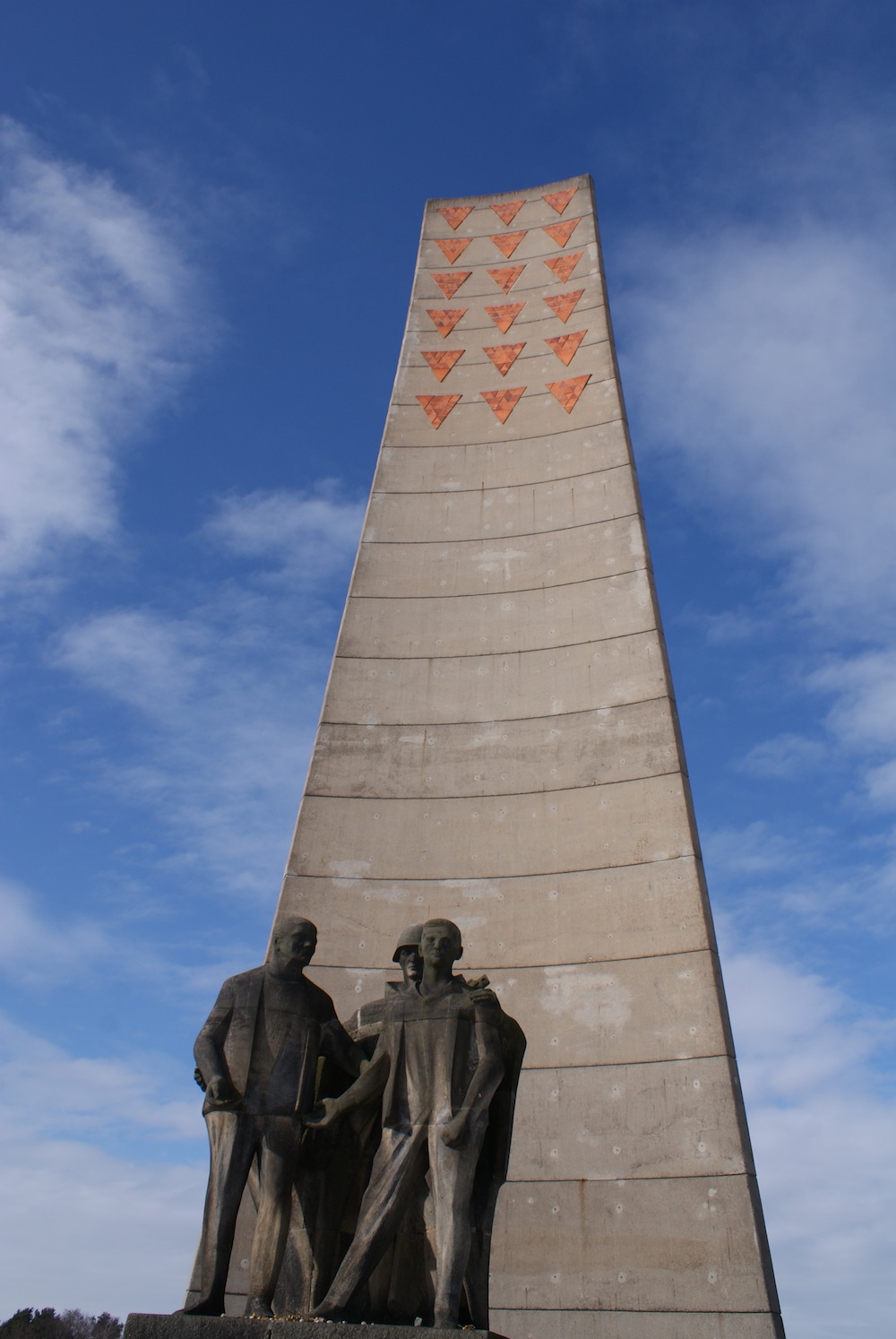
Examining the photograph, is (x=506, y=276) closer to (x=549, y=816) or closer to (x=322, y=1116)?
(x=549, y=816)

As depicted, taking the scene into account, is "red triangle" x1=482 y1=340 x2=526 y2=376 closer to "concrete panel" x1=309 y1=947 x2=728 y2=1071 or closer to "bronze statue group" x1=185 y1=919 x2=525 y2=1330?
"concrete panel" x1=309 y1=947 x2=728 y2=1071

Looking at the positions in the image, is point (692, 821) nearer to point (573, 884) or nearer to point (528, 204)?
point (573, 884)

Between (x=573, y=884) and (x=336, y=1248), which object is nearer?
(x=336, y=1248)

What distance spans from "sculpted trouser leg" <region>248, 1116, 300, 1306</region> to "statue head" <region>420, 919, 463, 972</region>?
3.26ft

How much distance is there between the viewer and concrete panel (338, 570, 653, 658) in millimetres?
10195

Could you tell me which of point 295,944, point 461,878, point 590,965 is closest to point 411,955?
point 295,944

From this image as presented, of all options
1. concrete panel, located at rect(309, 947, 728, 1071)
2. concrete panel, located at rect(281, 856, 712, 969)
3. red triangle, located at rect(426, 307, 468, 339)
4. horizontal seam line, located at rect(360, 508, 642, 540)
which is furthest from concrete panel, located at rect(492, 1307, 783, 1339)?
red triangle, located at rect(426, 307, 468, 339)

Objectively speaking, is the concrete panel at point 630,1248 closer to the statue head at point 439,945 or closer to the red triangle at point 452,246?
the statue head at point 439,945

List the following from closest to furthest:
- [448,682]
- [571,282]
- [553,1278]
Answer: [553,1278] → [448,682] → [571,282]

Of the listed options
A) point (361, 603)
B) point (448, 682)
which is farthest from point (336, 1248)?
point (361, 603)

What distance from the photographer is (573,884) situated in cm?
867

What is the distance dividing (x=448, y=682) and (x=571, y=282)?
6436 millimetres

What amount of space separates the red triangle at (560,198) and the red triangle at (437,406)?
13.5ft

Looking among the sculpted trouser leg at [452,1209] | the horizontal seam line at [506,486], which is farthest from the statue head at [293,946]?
the horizontal seam line at [506,486]
